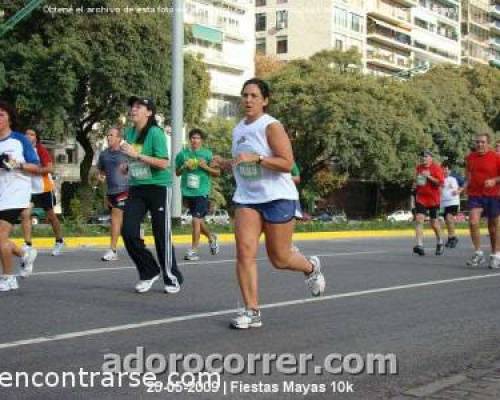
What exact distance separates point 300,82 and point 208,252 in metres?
37.1

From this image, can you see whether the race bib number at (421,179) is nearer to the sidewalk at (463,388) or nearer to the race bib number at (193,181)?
the race bib number at (193,181)

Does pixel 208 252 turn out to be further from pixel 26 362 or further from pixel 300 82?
pixel 300 82

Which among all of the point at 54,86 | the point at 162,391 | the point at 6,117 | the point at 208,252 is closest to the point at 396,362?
the point at 162,391

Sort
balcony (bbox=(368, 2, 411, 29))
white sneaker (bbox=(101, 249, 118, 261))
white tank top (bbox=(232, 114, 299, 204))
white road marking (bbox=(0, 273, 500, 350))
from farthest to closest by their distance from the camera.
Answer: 1. balcony (bbox=(368, 2, 411, 29))
2. white sneaker (bbox=(101, 249, 118, 261))
3. white tank top (bbox=(232, 114, 299, 204))
4. white road marking (bbox=(0, 273, 500, 350))

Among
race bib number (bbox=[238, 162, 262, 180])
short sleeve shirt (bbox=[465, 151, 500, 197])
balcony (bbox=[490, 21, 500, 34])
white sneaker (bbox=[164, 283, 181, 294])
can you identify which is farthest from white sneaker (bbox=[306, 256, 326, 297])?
balcony (bbox=[490, 21, 500, 34])

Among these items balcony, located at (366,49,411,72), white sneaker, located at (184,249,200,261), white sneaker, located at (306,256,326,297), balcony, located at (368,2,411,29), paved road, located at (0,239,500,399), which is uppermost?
balcony, located at (368,2,411,29)

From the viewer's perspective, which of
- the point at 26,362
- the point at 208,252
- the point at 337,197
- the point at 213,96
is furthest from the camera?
the point at 337,197

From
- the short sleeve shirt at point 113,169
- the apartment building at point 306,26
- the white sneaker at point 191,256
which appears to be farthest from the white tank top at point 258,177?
the apartment building at point 306,26

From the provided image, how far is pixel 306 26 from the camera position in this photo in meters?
83.1

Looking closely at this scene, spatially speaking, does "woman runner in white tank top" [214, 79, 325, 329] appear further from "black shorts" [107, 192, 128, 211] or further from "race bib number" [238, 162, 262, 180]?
"black shorts" [107, 192, 128, 211]

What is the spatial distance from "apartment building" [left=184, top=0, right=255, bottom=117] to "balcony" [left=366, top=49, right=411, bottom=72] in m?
20.1

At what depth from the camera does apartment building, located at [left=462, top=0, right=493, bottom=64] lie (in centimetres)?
11038

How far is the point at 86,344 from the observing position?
19.0 ft

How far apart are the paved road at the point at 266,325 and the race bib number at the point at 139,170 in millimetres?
1139
